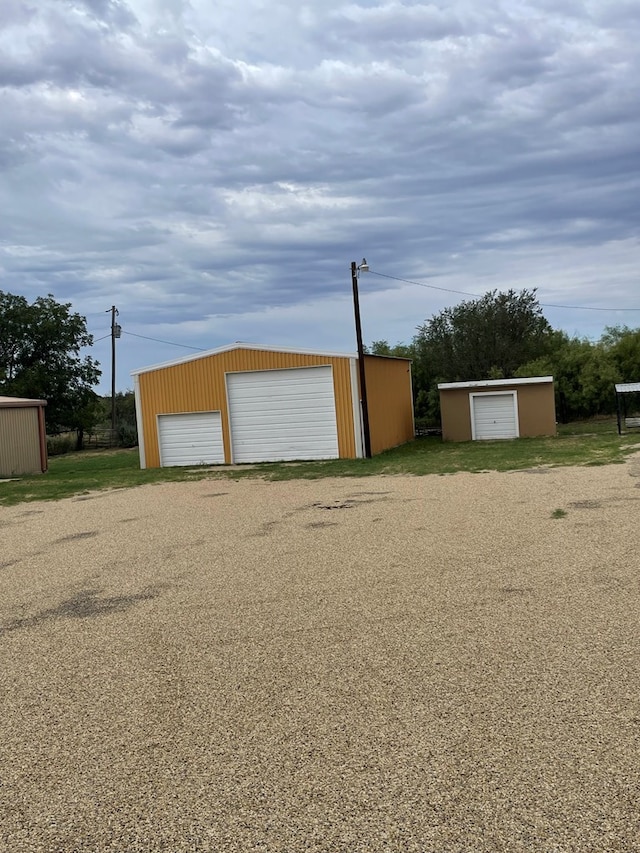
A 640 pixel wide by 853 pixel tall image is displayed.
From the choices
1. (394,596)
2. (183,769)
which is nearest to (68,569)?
(394,596)

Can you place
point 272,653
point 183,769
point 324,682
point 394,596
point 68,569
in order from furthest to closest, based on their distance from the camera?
point 68,569
point 394,596
point 272,653
point 324,682
point 183,769

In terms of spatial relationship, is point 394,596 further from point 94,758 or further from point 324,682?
point 94,758

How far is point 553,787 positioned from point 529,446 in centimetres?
1886

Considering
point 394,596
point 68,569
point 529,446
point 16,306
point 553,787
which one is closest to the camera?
point 553,787

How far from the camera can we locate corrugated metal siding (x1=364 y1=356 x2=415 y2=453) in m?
22.5

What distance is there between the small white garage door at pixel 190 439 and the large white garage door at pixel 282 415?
558 mm

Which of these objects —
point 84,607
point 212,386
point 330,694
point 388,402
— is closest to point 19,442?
point 212,386

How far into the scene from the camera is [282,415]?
2173cm

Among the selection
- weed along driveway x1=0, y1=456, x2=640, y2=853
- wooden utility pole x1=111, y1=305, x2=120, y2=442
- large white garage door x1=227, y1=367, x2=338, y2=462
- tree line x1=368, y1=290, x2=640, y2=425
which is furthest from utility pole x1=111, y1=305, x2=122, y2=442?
weed along driveway x1=0, y1=456, x2=640, y2=853

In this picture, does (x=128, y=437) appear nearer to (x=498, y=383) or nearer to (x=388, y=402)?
(x=388, y=402)

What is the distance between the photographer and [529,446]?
2133 centimetres

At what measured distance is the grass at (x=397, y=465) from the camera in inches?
646

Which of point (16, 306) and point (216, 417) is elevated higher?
point (16, 306)

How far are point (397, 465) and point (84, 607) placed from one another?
1229cm
